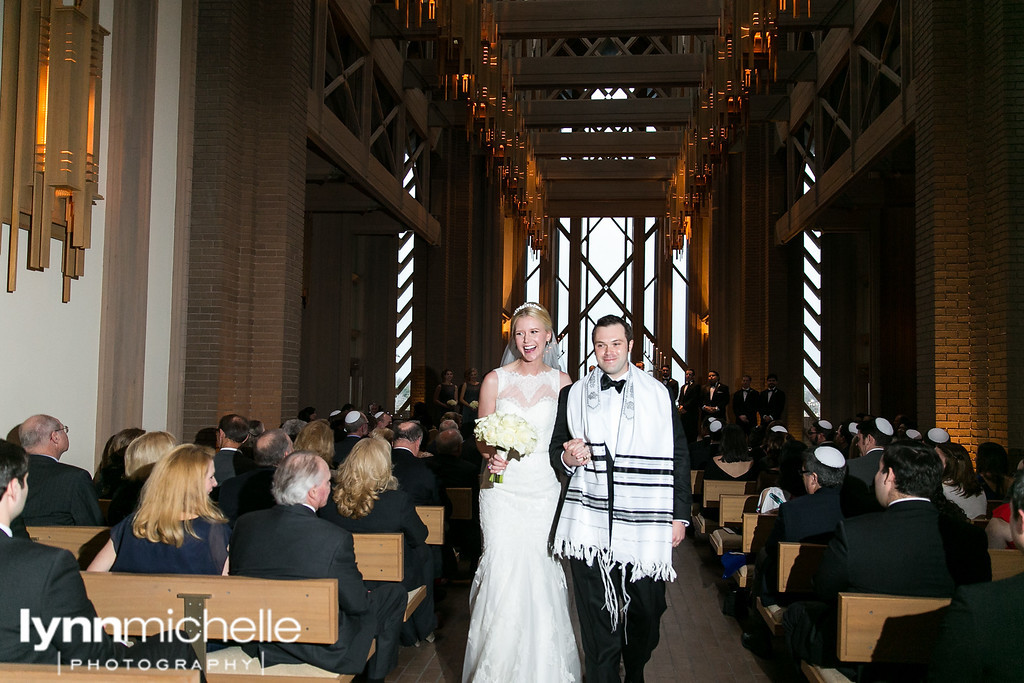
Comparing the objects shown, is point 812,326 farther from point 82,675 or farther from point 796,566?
point 82,675

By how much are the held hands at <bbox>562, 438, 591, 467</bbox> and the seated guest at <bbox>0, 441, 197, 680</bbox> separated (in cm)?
183

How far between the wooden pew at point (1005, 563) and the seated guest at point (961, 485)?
4.67 ft

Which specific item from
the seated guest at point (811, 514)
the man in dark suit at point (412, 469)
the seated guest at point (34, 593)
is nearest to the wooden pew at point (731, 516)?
the seated guest at point (811, 514)

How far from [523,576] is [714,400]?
45.4ft

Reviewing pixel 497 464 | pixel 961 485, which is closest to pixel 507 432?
pixel 497 464

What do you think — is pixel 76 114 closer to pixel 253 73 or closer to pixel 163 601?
pixel 253 73

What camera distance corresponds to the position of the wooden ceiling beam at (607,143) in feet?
69.8

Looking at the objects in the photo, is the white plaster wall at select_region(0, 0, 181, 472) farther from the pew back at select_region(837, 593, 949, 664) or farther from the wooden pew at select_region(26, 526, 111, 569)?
the pew back at select_region(837, 593, 949, 664)

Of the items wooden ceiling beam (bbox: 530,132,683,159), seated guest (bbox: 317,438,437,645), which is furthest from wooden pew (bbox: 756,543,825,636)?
wooden ceiling beam (bbox: 530,132,683,159)

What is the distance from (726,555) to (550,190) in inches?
774

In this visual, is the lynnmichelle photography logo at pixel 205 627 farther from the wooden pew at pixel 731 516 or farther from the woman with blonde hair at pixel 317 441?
the wooden pew at pixel 731 516

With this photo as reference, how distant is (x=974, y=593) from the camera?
7.50 ft

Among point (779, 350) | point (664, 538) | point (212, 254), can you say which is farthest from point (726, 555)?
point (779, 350)

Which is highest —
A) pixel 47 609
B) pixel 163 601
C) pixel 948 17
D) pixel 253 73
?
pixel 948 17
